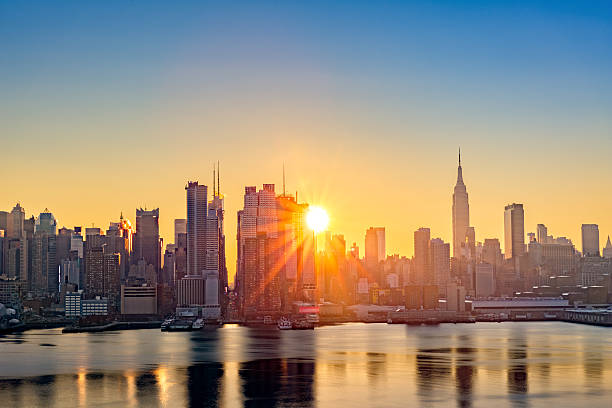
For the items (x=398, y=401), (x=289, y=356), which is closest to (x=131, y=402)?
(x=398, y=401)

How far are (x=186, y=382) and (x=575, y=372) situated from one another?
154ft

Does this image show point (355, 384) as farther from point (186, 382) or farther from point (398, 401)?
point (186, 382)

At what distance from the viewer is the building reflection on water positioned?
72125 millimetres

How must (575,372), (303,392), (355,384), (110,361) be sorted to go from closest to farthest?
1. (303,392)
2. (355,384)
3. (575,372)
4. (110,361)

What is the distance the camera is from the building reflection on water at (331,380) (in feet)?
237

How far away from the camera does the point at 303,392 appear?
252 ft

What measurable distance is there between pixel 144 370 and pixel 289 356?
27289 millimetres

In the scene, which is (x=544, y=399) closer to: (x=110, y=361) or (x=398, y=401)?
(x=398, y=401)

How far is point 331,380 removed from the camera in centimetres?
8712

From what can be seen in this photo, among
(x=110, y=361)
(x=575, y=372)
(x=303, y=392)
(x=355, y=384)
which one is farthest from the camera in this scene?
(x=110, y=361)

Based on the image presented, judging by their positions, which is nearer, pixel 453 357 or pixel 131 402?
pixel 131 402

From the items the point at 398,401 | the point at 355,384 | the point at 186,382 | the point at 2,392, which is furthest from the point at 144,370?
the point at 398,401

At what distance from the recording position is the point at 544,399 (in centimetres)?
7212

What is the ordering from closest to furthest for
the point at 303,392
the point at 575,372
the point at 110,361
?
the point at 303,392, the point at 575,372, the point at 110,361
